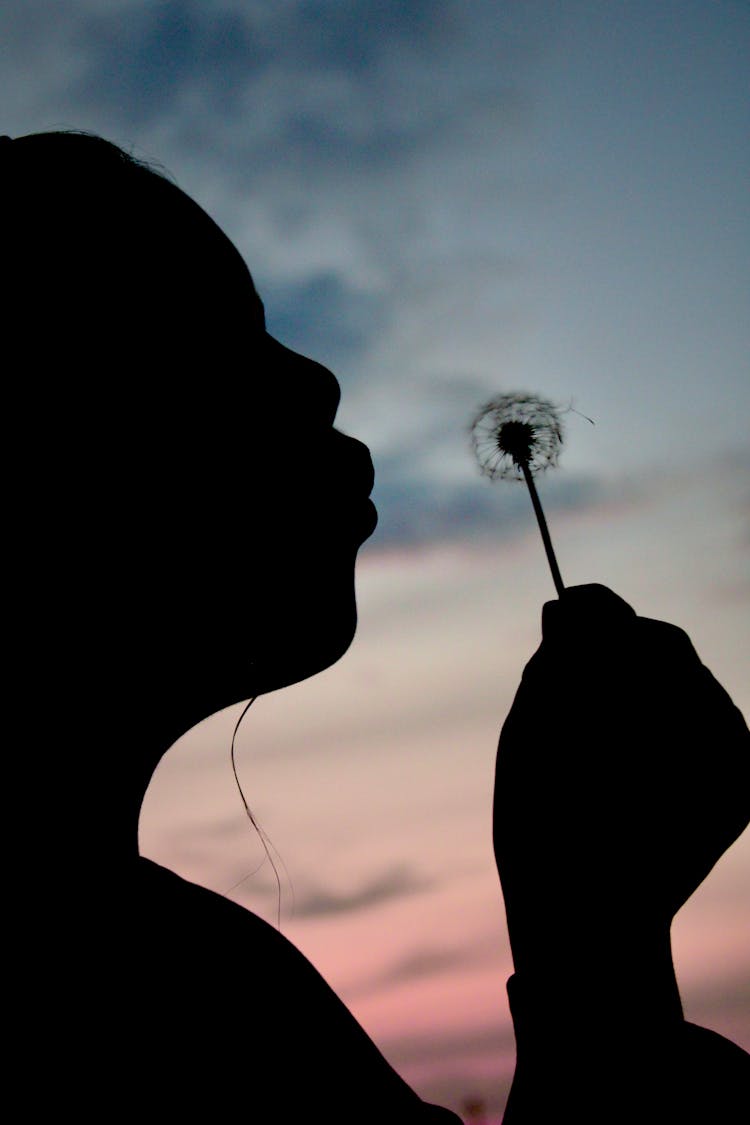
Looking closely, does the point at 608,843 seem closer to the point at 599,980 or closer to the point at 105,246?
the point at 599,980

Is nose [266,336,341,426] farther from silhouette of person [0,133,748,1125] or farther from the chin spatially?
the chin

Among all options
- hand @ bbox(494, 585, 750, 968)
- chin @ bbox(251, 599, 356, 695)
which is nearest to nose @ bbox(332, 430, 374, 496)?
chin @ bbox(251, 599, 356, 695)

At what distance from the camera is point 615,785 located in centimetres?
154

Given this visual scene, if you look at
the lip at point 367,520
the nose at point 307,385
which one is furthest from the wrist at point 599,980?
the nose at point 307,385

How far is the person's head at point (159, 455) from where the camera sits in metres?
1.54

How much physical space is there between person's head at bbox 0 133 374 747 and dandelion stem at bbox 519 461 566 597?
0.39 m

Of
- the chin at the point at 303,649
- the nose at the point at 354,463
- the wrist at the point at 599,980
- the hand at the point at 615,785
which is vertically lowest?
the wrist at the point at 599,980

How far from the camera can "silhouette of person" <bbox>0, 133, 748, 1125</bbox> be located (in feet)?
4.39

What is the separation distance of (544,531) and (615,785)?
2.05 ft

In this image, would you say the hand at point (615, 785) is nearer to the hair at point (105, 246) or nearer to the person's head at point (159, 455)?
the person's head at point (159, 455)

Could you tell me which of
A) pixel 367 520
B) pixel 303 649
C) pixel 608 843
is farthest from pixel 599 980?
pixel 367 520

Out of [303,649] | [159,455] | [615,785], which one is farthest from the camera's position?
[303,649]

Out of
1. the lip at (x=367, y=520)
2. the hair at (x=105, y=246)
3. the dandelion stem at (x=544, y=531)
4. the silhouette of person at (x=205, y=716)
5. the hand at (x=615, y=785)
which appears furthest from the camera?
the dandelion stem at (x=544, y=531)

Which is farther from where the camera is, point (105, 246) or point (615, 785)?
point (105, 246)
